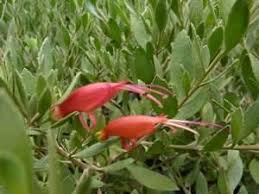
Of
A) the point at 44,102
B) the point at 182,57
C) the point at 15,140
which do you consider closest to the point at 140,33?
the point at 182,57

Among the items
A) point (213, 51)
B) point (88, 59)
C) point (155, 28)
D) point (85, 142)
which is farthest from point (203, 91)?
point (88, 59)

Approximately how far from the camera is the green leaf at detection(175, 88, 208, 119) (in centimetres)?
92

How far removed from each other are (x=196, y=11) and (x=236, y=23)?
431mm

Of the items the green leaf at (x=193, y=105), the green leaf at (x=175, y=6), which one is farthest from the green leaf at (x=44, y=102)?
the green leaf at (x=175, y=6)

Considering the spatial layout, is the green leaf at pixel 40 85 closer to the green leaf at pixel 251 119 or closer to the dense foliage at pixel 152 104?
the dense foliage at pixel 152 104

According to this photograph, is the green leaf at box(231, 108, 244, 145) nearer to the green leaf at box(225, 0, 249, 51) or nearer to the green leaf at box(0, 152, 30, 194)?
the green leaf at box(225, 0, 249, 51)

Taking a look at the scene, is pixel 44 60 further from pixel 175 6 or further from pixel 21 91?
pixel 175 6

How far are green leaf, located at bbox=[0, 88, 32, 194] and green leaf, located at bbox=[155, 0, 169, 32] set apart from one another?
81cm

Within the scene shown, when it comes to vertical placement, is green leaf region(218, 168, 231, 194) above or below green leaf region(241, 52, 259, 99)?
below

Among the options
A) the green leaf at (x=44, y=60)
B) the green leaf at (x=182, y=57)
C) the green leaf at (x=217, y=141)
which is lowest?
the green leaf at (x=217, y=141)

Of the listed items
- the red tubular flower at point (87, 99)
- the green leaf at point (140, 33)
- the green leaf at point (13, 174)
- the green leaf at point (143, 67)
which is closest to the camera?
the green leaf at point (13, 174)

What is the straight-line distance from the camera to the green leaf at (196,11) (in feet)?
4.06

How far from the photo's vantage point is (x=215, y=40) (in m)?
0.88

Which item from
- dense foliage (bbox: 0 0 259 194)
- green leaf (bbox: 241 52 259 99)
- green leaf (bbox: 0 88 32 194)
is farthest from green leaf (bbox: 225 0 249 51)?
green leaf (bbox: 0 88 32 194)
